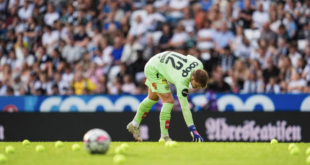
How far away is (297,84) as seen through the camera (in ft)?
48.5

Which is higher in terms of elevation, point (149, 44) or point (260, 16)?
point (260, 16)

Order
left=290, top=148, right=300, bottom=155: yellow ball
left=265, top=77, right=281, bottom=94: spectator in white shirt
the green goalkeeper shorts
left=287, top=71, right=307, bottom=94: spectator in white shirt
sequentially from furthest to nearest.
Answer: left=265, top=77, right=281, bottom=94: spectator in white shirt
left=287, top=71, right=307, bottom=94: spectator in white shirt
the green goalkeeper shorts
left=290, top=148, right=300, bottom=155: yellow ball

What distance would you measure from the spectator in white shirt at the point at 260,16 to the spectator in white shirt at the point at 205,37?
4.42ft

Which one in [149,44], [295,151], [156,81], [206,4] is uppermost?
[206,4]

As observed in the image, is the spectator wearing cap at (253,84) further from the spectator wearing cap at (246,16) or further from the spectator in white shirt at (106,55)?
the spectator in white shirt at (106,55)

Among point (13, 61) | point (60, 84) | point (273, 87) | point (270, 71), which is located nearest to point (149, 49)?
point (60, 84)

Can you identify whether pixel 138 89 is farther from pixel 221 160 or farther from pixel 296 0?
pixel 221 160

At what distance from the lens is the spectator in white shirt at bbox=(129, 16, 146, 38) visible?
17.4m

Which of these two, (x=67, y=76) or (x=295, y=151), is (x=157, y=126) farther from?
(x=295, y=151)

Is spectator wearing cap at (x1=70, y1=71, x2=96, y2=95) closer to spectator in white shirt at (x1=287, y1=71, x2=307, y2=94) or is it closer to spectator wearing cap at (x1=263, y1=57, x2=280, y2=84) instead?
spectator wearing cap at (x1=263, y1=57, x2=280, y2=84)

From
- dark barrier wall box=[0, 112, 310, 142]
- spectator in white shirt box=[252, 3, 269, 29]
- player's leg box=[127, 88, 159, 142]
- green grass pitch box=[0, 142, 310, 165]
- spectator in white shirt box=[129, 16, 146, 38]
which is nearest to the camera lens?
green grass pitch box=[0, 142, 310, 165]

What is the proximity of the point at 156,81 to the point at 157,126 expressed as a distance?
12.3 ft

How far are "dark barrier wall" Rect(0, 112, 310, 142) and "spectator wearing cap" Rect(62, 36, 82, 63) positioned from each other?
10.3ft

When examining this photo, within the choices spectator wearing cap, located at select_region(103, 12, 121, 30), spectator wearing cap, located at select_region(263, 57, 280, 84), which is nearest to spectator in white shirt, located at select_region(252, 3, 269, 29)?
spectator wearing cap, located at select_region(263, 57, 280, 84)
